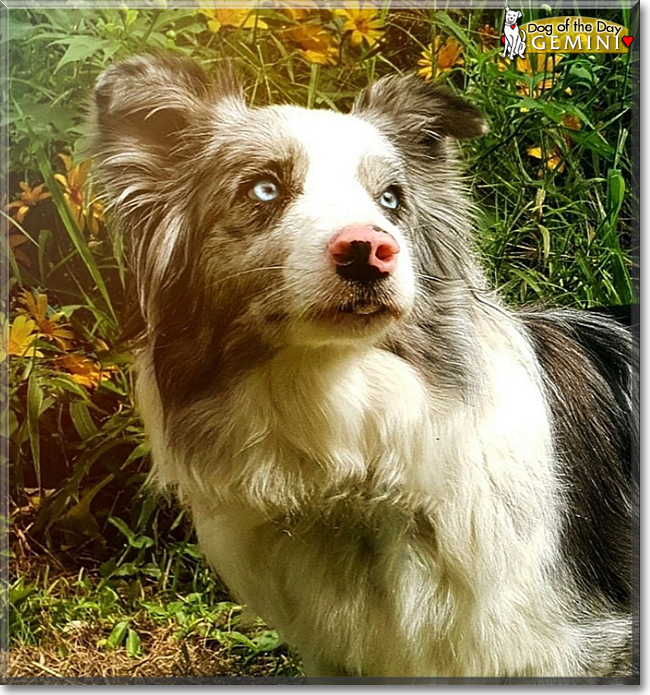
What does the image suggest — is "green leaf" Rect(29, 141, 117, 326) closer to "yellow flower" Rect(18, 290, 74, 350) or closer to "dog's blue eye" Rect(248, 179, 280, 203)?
"yellow flower" Rect(18, 290, 74, 350)

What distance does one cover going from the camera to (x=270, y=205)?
1270 millimetres

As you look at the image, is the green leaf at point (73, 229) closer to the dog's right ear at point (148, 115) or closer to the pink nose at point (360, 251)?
the dog's right ear at point (148, 115)

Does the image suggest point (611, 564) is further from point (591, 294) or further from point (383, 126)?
point (383, 126)

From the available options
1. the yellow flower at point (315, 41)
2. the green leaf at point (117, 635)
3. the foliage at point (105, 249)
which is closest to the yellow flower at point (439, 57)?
the foliage at point (105, 249)

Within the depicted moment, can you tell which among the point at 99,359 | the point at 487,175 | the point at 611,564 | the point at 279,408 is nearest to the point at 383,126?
the point at 487,175

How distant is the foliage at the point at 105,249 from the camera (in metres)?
1.50

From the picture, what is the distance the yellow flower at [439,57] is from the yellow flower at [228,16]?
0.25 metres

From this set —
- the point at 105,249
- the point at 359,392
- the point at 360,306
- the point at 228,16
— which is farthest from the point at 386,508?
the point at 228,16

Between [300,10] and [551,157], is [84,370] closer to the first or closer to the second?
[300,10]

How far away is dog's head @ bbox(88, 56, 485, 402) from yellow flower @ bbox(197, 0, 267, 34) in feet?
0.52

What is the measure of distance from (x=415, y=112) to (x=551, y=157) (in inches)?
10.7

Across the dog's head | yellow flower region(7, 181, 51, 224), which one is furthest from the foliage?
the dog's head

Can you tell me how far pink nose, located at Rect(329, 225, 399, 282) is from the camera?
1.19 metres

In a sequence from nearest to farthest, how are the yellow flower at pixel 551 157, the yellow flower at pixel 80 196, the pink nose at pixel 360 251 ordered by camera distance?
the pink nose at pixel 360 251
the yellow flower at pixel 80 196
the yellow flower at pixel 551 157
